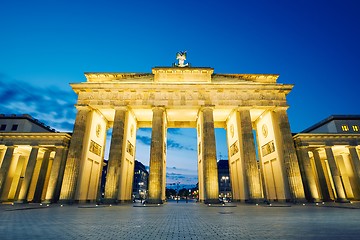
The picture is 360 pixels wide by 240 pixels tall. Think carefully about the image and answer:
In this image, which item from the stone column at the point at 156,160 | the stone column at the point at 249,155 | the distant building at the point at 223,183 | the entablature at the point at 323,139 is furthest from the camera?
the distant building at the point at 223,183

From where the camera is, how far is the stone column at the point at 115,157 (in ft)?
78.3

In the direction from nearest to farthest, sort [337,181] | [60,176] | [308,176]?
1. [60,176]
2. [308,176]
3. [337,181]

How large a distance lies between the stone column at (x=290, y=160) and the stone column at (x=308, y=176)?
1.77 metres

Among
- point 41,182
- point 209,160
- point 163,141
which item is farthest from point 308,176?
point 41,182

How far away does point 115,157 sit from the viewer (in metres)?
25.5

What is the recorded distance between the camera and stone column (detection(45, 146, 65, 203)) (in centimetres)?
2430

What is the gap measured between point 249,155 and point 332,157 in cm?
1467

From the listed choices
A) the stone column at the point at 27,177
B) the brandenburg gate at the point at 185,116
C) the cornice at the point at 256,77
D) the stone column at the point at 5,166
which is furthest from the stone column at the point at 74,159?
the cornice at the point at 256,77

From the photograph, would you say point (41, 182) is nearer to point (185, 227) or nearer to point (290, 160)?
point (185, 227)

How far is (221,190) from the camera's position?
9825cm

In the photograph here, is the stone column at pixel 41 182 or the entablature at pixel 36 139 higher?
the entablature at pixel 36 139

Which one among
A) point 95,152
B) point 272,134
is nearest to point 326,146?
point 272,134

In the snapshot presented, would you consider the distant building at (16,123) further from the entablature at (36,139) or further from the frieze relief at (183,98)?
the frieze relief at (183,98)

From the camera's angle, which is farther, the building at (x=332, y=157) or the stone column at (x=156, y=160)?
the building at (x=332, y=157)
